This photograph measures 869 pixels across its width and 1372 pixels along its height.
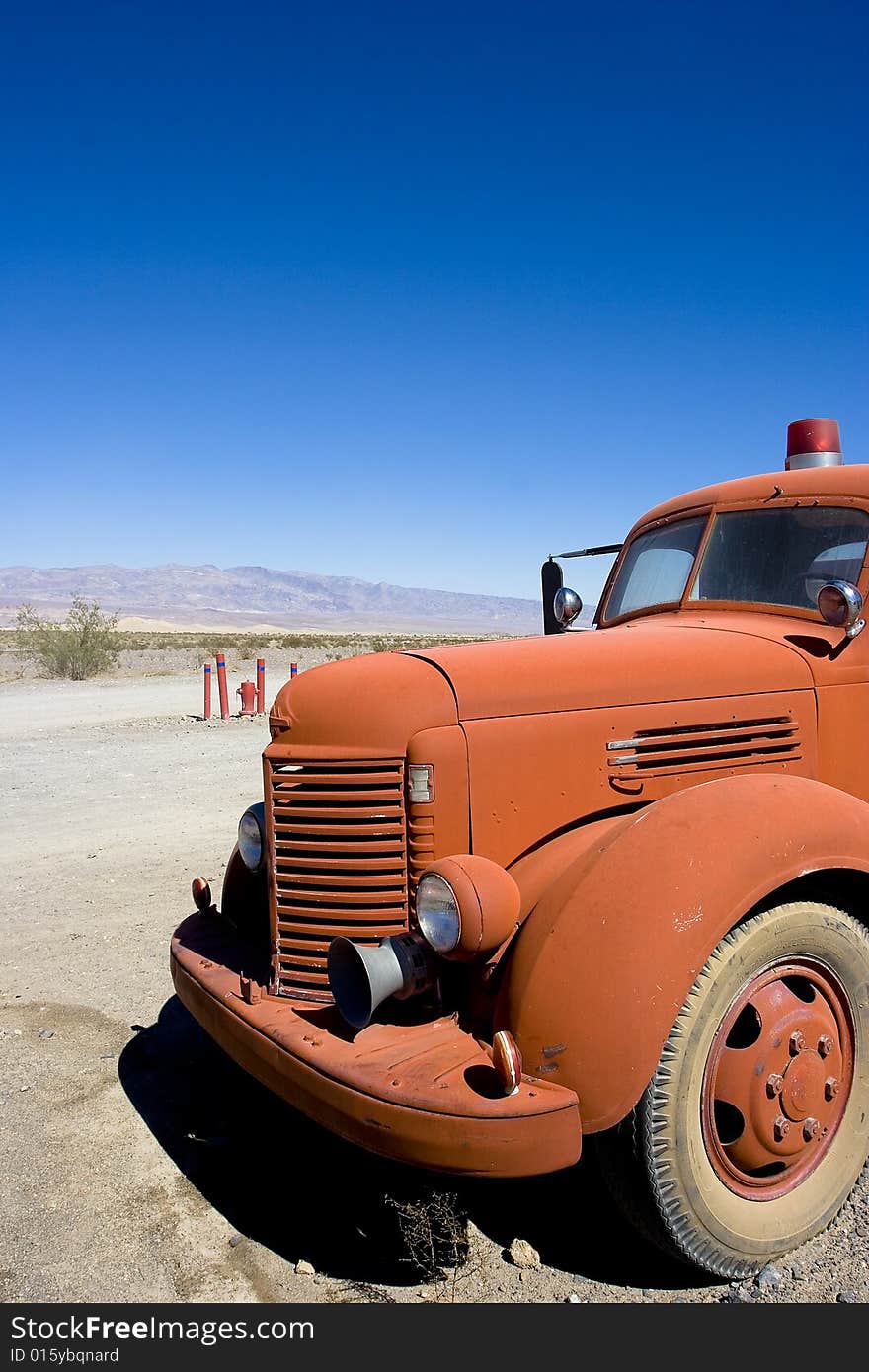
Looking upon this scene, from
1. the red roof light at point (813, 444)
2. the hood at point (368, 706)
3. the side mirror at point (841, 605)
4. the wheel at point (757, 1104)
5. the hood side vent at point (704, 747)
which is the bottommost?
the wheel at point (757, 1104)

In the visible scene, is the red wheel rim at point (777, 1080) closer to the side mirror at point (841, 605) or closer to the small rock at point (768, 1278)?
the small rock at point (768, 1278)

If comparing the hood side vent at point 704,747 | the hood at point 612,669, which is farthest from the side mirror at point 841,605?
the hood side vent at point 704,747

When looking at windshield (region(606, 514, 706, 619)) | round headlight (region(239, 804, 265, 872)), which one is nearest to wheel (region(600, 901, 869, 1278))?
round headlight (region(239, 804, 265, 872))

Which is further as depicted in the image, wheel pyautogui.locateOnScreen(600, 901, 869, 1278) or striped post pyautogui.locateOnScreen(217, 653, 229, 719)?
striped post pyautogui.locateOnScreen(217, 653, 229, 719)

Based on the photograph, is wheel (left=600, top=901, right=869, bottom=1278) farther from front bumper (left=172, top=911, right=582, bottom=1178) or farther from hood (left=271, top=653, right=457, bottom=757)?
hood (left=271, top=653, right=457, bottom=757)

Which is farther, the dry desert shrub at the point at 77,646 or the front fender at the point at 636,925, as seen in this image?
the dry desert shrub at the point at 77,646

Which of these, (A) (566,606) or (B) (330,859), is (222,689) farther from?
(B) (330,859)

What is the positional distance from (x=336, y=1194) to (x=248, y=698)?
13.7 m

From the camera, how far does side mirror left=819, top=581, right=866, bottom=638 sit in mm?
3496

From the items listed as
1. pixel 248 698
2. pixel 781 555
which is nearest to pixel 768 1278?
pixel 781 555

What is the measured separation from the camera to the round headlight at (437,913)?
2.71 meters

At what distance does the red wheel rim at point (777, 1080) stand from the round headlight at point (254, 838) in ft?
5.65

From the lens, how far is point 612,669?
10.8 ft

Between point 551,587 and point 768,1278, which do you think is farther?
point 551,587
